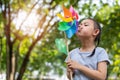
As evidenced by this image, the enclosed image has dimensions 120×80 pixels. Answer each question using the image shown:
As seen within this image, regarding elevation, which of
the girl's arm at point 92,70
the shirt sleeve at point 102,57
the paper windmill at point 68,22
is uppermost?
the paper windmill at point 68,22

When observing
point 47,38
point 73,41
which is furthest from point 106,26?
point 47,38

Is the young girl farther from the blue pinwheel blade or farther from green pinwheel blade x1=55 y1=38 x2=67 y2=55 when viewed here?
green pinwheel blade x1=55 y1=38 x2=67 y2=55

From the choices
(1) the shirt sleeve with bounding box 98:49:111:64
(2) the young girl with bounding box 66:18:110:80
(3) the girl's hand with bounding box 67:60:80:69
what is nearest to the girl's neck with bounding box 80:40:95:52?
(2) the young girl with bounding box 66:18:110:80

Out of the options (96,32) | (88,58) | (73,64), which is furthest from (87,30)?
(73,64)

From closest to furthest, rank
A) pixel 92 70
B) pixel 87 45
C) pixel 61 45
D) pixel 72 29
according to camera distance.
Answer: pixel 92 70 < pixel 87 45 < pixel 72 29 < pixel 61 45

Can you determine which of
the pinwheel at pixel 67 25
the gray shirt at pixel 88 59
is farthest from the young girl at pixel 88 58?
the pinwheel at pixel 67 25

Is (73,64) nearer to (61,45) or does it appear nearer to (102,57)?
(102,57)

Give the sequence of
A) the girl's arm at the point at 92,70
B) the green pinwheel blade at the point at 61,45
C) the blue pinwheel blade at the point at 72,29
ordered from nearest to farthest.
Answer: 1. the girl's arm at the point at 92,70
2. the blue pinwheel blade at the point at 72,29
3. the green pinwheel blade at the point at 61,45

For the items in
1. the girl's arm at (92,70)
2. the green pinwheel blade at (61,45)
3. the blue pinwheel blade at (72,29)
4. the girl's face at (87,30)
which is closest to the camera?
the girl's arm at (92,70)

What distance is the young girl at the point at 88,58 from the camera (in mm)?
2766

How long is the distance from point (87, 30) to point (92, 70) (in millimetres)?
377

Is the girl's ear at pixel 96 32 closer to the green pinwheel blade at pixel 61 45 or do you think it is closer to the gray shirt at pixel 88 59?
the gray shirt at pixel 88 59

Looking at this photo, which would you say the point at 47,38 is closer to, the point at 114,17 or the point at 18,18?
the point at 18,18

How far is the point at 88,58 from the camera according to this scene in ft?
9.38
